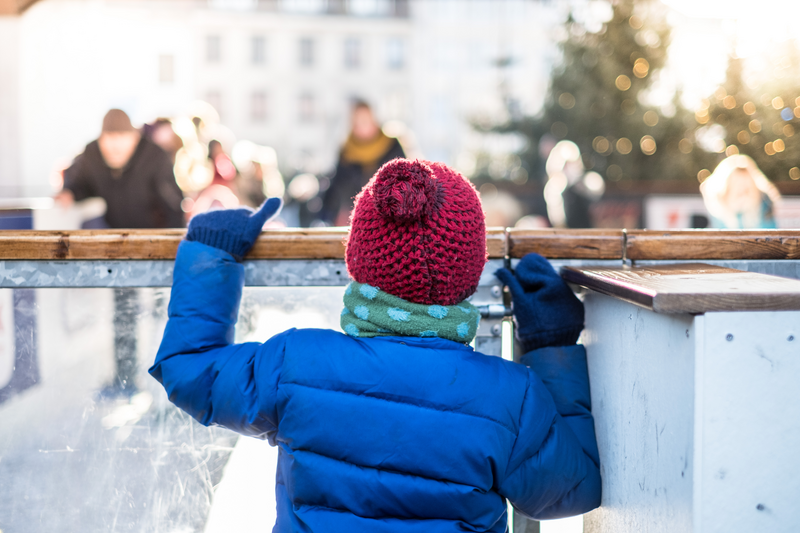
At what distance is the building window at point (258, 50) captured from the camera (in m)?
31.0

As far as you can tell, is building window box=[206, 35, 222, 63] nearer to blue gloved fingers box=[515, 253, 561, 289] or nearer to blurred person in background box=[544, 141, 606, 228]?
blurred person in background box=[544, 141, 606, 228]

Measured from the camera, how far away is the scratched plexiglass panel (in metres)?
1.48

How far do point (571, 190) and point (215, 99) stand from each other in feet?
90.3

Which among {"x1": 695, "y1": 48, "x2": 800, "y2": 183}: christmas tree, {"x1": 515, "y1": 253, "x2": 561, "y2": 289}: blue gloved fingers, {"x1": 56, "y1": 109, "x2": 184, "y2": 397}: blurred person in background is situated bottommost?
{"x1": 515, "y1": 253, "x2": 561, "y2": 289}: blue gloved fingers

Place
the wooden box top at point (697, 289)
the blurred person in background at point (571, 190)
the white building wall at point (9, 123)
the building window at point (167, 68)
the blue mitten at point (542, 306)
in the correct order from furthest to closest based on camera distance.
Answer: the building window at point (167, 68) → the blurred person in background at point (571, 190) → the white building wall at point (9, 123) → the blue mitten at point (542, 306) → the wooden box top at point (697, 289)

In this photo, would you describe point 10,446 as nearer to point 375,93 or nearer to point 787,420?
point 787,420

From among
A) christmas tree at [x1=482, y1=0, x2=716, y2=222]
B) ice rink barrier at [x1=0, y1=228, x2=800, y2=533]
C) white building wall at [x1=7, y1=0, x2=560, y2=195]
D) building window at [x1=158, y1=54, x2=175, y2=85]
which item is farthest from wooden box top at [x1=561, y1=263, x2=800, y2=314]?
building window at [x1=158, y1=54, x2=175, y2=85]

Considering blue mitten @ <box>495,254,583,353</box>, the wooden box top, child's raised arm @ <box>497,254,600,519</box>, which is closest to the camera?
the wooden box top

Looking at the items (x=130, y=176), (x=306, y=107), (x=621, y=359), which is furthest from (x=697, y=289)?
(x=306, y=107)

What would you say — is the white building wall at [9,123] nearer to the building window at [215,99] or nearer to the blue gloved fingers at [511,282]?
the blue gloved fingers at [511,282]

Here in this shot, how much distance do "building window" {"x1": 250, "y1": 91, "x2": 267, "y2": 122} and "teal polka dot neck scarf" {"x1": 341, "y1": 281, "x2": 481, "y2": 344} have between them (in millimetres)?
31887

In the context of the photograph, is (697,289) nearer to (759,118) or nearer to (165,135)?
(165,135)

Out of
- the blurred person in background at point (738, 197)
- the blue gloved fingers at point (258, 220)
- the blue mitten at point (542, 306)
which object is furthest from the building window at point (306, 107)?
the blue mitten at point (542, 306)

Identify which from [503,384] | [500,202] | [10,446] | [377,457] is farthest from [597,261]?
[500,202]
